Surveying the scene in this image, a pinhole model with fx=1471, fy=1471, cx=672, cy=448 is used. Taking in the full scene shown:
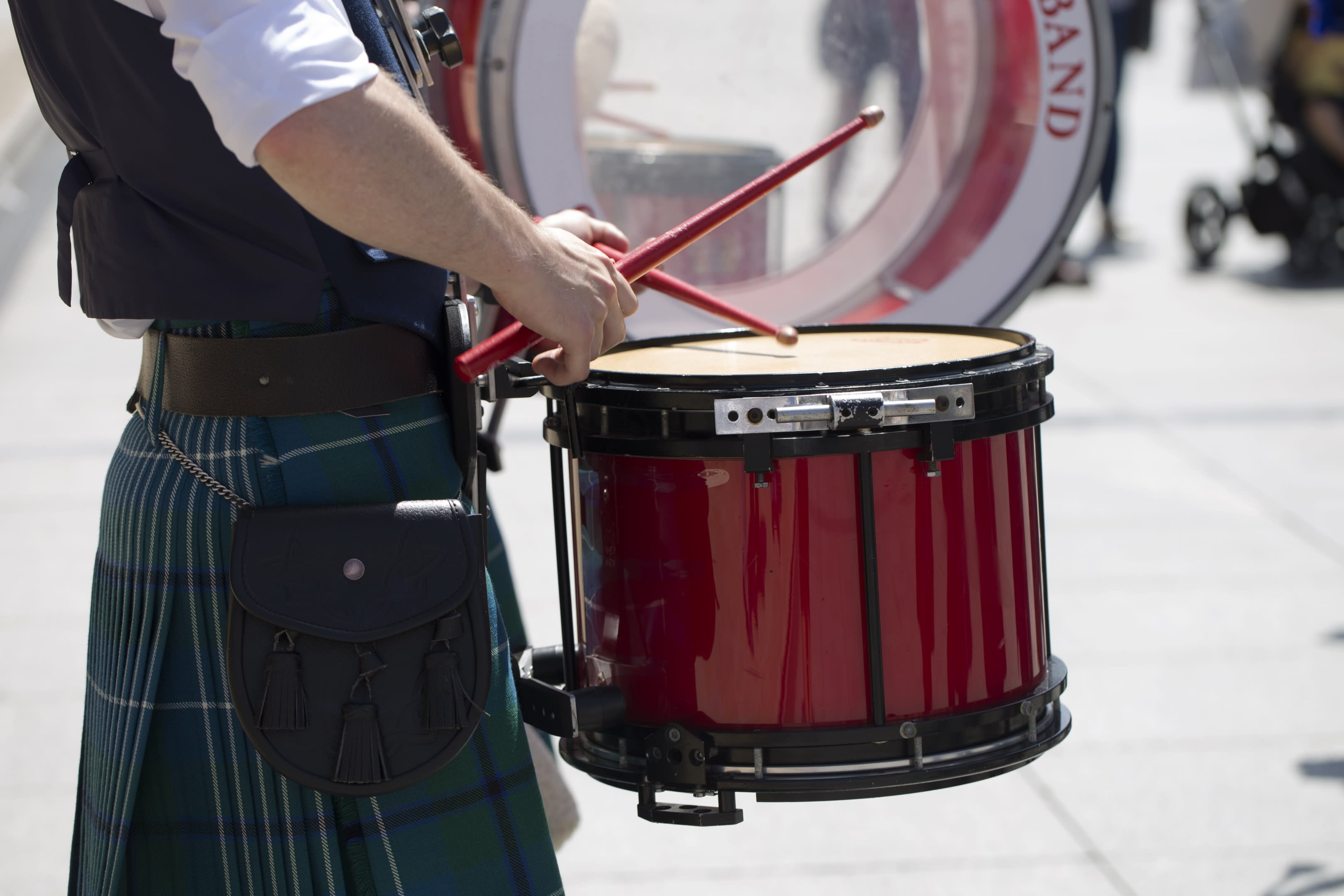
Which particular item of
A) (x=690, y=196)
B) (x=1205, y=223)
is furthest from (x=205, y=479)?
(x=1205, y=223)

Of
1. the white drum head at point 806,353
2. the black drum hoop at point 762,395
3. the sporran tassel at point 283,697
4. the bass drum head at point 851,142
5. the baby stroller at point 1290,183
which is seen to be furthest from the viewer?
the baby stroller at point 1290,183

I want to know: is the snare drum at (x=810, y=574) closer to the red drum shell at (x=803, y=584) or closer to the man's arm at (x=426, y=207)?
the red drum shell at (x=803, y=584)

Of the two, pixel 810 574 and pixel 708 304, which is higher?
pixel 708 304

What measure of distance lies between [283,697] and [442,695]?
132mm

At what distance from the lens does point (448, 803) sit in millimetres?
1327

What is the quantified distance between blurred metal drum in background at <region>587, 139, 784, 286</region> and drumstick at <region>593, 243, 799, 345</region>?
0.88ft

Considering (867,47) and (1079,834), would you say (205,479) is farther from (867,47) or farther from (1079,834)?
(1079,834)

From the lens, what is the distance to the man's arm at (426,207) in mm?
1102

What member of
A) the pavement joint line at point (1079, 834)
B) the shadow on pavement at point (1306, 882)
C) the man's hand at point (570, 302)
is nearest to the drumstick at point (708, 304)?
the man's hand at point (570, 302)

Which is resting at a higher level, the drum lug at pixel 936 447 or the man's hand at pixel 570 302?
the man's hand at pixel 570 302

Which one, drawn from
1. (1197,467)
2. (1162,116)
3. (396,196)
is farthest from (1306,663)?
(1162,116)

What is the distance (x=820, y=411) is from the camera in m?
1.31

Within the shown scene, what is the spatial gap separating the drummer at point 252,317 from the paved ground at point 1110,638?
46.9 inches

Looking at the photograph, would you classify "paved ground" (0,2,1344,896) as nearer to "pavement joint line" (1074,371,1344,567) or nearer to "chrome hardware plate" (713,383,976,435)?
"pavement joint line" (1074,371,1344,567)
